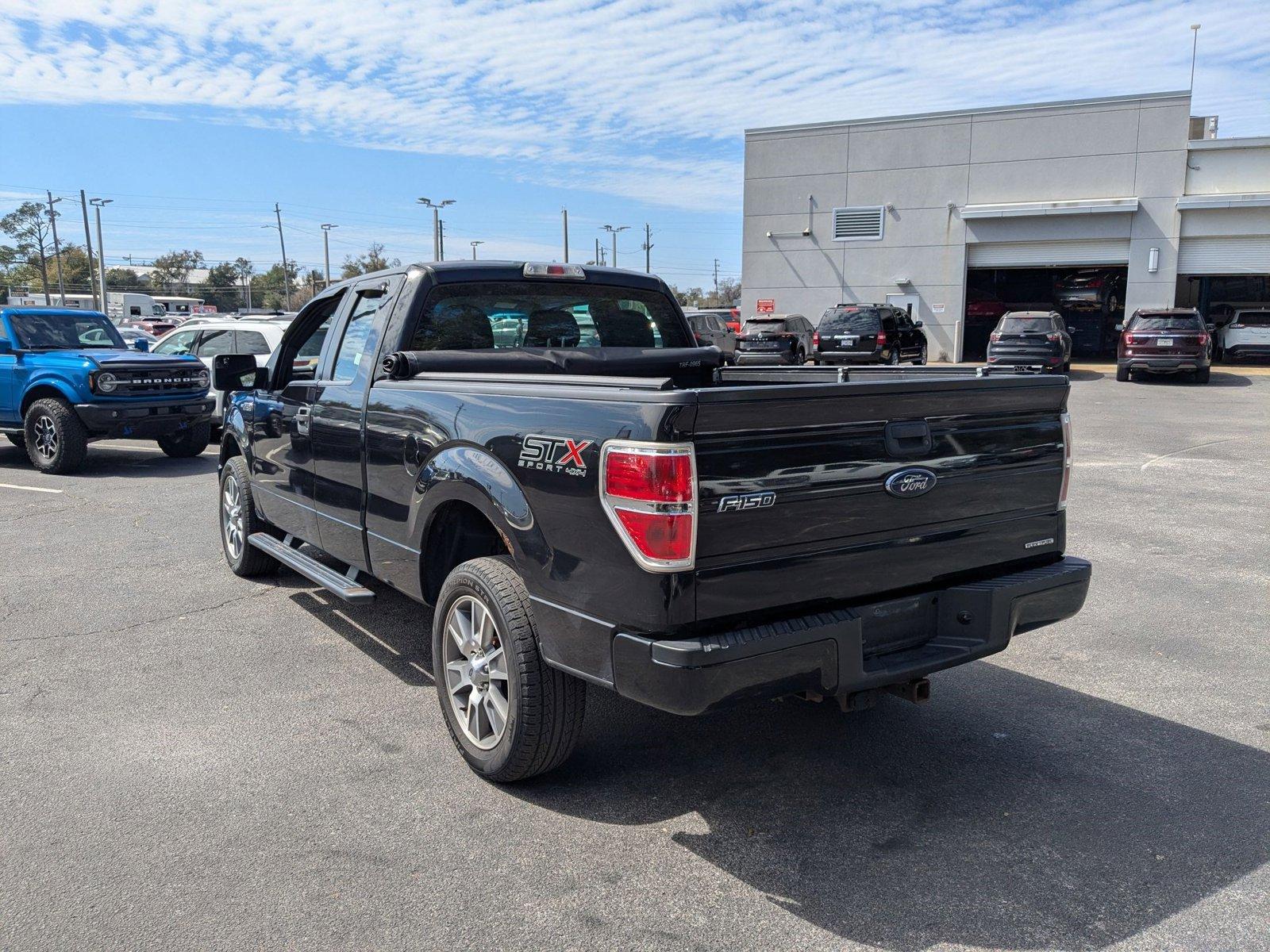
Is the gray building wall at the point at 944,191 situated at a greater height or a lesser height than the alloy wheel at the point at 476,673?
greater

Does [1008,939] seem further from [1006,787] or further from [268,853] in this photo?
[268,853]

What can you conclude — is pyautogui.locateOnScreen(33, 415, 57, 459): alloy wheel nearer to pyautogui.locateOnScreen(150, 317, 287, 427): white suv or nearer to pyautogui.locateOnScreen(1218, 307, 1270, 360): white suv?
pyautogui.locateOnScreen(150, 317, 287, 427): white suv

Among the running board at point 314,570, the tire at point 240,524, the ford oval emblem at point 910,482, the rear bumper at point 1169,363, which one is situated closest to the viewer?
the ford oval emblem at point 910,482

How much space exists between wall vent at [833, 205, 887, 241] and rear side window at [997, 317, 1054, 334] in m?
11.3

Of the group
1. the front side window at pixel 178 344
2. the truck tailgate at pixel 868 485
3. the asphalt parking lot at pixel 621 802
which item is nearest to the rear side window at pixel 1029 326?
the front side window at pixel 178 344

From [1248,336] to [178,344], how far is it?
27189 millimetres

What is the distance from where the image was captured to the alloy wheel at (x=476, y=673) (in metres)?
3.77

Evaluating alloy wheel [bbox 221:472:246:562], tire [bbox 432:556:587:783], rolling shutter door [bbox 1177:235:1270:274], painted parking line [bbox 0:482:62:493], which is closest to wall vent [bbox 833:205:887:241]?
rolling shutter door [bbox 1177:235:1270:274]

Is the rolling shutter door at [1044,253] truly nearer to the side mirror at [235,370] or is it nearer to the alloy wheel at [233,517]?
the alloy wheel at [233,517]

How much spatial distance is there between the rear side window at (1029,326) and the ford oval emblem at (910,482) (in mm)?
21628

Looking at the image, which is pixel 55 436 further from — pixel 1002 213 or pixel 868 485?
pixel 1002 213

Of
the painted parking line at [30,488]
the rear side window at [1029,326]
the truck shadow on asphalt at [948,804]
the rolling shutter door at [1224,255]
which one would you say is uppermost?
the rolling shutter door at [1224,255]

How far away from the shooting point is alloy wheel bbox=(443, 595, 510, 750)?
3.77 meters

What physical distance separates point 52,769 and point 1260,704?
17.1 feet
